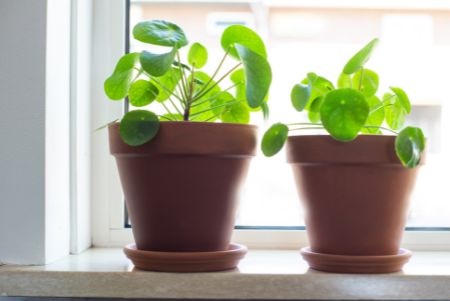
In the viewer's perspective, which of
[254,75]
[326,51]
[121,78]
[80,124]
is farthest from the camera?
[326,51]

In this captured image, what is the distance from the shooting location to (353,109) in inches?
34.2

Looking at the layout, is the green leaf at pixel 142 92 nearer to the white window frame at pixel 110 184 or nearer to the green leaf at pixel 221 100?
the green leaf at pixel 221 100

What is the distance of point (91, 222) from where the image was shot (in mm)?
1199

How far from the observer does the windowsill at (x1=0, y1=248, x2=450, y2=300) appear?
2.88 feet

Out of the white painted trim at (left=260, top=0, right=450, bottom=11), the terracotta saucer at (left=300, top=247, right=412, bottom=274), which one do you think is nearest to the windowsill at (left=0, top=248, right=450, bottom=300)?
the terracotta saucer at (left=300, top=247, right=412, bottom=274)

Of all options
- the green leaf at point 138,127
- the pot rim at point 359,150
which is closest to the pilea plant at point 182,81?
the green leaf at point 138,127

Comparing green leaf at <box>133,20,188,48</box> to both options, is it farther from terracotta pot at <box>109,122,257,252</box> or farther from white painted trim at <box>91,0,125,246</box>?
white painted trim at <box>91,0,125,246</box>

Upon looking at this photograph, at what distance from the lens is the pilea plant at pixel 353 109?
0.87 m

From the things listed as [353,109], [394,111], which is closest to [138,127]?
[353,109]

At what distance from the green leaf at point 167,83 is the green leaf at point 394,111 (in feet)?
1.09

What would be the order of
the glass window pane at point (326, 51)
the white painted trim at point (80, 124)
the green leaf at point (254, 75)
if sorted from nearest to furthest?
the green leaf at point (254, 75)
the white painted trim at point (80, 124)
the glass window pane at point (326, 51)

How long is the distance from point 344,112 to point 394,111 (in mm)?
163

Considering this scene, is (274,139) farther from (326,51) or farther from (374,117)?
(326,51)

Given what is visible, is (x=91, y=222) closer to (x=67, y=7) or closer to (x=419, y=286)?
(x=67, y=7)
